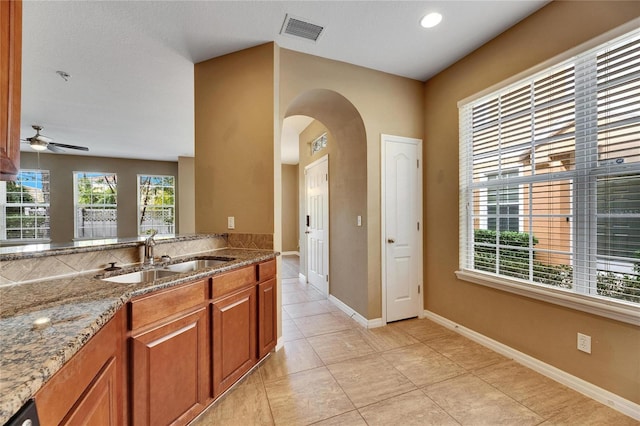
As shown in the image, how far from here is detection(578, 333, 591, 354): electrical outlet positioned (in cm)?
185

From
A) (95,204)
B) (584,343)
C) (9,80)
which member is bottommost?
(584,343)

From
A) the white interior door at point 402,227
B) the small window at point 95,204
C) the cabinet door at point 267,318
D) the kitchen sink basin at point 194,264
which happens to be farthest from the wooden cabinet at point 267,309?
the small window at point 95,204

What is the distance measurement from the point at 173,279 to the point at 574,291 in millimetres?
2653

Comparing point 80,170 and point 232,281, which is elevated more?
point 80,170

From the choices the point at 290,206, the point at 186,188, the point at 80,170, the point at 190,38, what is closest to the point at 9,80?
the point at 190,38

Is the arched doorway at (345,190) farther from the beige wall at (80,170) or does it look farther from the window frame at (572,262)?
the beige wall at (80,170)

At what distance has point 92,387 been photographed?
3.00ft

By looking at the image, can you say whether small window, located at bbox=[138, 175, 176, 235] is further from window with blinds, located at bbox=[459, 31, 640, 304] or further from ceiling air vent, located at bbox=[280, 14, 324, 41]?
window with blinds, located at bbox=[459, 31, 640, 304]

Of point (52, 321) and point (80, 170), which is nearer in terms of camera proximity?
point (52, 321)

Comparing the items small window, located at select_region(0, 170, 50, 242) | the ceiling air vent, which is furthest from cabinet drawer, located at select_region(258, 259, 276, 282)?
small window, located at select_region(0, 170, 50, 242)

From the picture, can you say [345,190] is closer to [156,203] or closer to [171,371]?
[171,371]

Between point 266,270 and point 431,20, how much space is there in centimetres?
247

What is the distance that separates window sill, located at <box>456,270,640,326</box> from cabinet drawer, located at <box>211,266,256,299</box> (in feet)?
6.89

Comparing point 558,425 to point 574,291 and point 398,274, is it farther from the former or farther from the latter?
point 398,274
